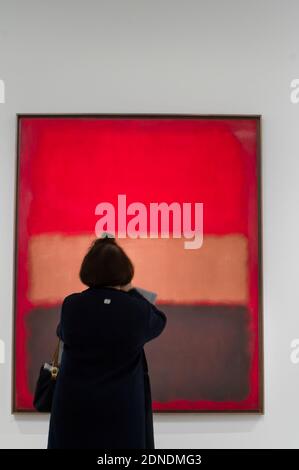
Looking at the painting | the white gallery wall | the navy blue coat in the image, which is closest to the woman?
the navy blue coat

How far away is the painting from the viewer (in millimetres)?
2078

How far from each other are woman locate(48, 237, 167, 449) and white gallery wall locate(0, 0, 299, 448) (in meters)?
0.60

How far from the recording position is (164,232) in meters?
2.10

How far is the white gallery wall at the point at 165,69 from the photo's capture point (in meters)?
2.12

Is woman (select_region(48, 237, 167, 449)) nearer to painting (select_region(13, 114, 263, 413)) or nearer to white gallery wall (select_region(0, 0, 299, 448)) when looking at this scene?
painting (select_region(13, 114, 263, 413))

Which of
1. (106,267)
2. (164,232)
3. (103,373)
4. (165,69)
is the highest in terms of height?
(165,69)

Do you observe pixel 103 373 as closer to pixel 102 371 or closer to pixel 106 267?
pixel 102 371

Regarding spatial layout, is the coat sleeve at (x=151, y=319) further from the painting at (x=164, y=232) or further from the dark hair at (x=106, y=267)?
the painting at (x=164, y=232)

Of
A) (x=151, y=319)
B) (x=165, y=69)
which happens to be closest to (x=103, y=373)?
(x=151, y=319)

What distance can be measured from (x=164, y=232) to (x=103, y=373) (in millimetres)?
670

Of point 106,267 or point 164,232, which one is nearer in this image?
point 106,267

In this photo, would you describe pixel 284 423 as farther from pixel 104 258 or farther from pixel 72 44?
pixel 72 44

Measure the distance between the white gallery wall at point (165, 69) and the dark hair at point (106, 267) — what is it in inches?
22.2

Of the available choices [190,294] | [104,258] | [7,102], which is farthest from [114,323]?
[7,102]
